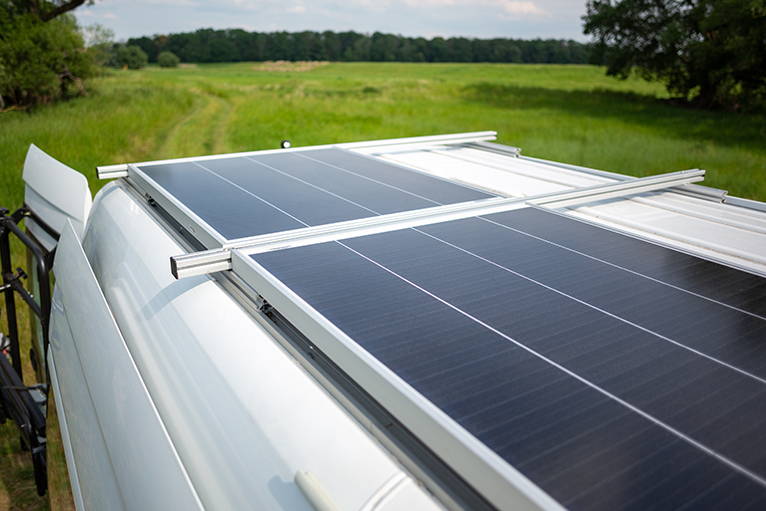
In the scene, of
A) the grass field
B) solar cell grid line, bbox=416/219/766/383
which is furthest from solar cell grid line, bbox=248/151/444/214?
the grass field

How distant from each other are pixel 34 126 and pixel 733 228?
1984 cm

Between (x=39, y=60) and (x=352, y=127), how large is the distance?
1527 cm

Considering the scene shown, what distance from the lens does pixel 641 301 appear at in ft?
8.36

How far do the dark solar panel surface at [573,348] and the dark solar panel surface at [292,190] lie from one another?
0.67 meters

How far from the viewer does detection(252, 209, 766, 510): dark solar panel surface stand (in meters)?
1.55

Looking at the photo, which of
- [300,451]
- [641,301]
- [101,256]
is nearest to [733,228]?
[641,301]

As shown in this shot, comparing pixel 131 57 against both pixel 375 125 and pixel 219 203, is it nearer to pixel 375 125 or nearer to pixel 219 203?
pixel 375 125

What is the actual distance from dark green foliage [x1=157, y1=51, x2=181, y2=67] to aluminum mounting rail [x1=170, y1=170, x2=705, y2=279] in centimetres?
8394

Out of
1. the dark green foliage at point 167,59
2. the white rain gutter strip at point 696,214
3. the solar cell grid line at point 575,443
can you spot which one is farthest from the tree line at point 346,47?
the solar cell grid line at point 575,443

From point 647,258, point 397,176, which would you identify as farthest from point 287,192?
point 647,258

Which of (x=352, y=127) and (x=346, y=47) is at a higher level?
(x=346, y=47)

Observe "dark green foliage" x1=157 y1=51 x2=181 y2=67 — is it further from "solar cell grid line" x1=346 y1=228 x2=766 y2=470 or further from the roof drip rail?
"solar cell grid line" x1=346 y1=228 x2=766 y2=470

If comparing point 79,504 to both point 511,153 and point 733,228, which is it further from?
point 511,153

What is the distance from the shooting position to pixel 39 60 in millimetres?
25766
